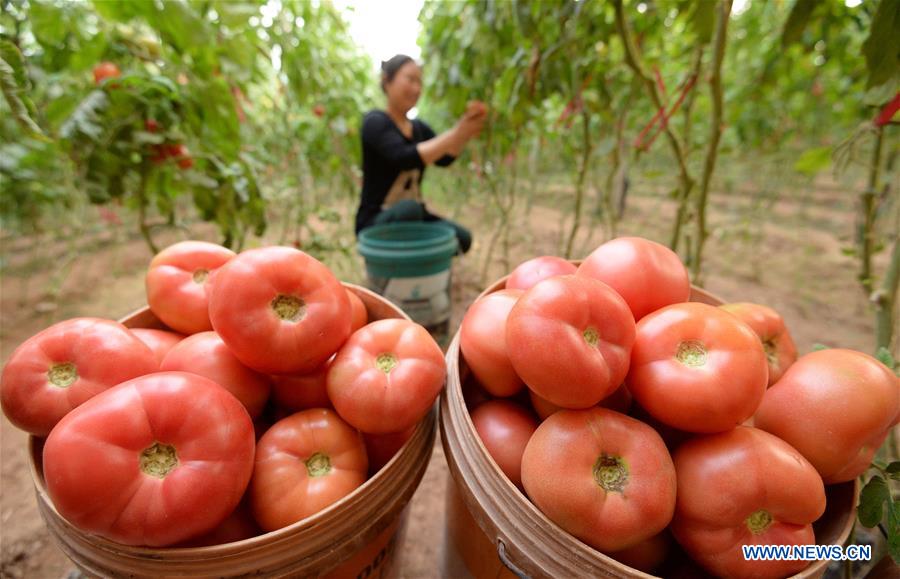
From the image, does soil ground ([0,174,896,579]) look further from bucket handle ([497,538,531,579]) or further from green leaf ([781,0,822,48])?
green leaf ([781,0,822,48])

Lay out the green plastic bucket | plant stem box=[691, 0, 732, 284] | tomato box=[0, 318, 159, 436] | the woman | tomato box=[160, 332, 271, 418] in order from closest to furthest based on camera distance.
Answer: tomato box=[0, 318, 159, 436] → tomato box=[160, 332, 271, 418] → plant stem box=[691, 0, 732, 284] → the green plastic bucket → the woman

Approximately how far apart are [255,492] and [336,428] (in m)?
0.16

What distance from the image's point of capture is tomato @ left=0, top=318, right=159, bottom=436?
0.68 m

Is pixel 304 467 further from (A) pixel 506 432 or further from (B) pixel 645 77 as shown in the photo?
(B) pixel 645 77

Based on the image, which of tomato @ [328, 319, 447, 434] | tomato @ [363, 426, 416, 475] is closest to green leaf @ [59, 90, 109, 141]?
tomato @ [328, 319, 447, 434]

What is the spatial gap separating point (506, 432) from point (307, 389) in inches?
16.2

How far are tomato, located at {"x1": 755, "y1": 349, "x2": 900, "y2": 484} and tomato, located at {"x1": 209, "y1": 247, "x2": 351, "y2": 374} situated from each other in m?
0.79

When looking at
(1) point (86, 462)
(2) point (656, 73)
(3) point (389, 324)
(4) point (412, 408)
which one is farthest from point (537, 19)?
(1) point (86, 462)

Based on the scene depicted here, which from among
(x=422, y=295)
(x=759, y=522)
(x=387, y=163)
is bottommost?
(x=422, y=295)

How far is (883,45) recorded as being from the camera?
35.6 inches

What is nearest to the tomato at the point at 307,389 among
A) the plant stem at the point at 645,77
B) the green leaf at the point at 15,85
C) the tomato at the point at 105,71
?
the green leaf at the point at 15,85

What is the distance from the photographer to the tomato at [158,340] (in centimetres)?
88

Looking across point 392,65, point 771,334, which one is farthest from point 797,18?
point 392,65

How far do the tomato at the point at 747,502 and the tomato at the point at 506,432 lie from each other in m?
0.25
